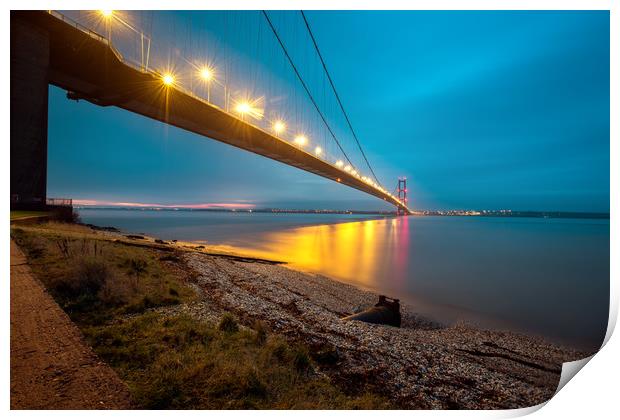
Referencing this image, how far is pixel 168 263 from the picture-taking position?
9.05 meters

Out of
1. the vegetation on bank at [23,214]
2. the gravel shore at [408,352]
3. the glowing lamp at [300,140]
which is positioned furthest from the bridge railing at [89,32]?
the glowing lamp at [300,140]

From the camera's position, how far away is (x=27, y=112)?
32.7 ft

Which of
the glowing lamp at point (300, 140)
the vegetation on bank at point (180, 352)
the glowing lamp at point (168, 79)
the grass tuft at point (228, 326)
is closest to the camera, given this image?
the vegetation on bank at point (180, 352)

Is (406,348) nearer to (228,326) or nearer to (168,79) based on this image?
(228,326)

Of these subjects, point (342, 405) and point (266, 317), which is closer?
point (342, 405)

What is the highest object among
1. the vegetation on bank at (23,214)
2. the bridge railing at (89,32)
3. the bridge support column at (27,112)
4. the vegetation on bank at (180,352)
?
the bridge railing at (89,32)

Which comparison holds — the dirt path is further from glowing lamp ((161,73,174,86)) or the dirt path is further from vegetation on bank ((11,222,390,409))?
glowing lamp ((161,73,174,86))

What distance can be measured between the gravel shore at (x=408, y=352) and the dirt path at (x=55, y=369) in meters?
1.64

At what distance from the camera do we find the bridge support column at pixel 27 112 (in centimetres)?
976

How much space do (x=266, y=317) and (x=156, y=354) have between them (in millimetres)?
2320

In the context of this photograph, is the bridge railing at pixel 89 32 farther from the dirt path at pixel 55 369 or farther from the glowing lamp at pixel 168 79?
the dirt path at pixel 55 369
